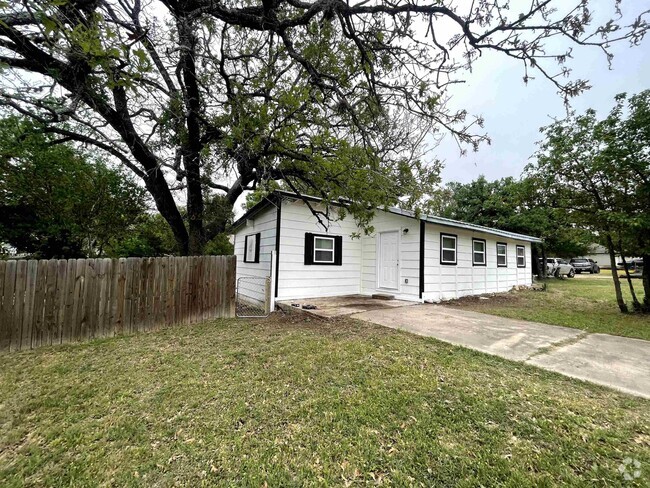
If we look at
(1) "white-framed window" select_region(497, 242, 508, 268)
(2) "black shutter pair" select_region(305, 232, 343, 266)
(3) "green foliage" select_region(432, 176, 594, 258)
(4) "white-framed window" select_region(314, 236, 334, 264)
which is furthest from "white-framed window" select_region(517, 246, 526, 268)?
(4) "white-framed window" select_region(314, 236, 334, 264)

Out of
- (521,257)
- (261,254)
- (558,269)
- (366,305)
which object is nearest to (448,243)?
(366,305)

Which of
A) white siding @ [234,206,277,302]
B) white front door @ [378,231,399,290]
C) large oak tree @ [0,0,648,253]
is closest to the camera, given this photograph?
large oak tree @ [0,0,648,253]

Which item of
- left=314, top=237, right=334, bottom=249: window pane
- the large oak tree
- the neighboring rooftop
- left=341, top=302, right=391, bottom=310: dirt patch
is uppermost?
the large oak tree

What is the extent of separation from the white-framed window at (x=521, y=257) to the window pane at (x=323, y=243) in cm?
981

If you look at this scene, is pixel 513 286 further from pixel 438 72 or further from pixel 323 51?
pixel 323 51

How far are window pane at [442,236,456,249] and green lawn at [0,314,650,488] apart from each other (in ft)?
18.6

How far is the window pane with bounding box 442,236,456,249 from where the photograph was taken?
900 centimetres

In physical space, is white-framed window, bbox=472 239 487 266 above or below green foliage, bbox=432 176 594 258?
below

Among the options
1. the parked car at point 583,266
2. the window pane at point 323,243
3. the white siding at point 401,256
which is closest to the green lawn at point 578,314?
Result: the white siding at point 401,256

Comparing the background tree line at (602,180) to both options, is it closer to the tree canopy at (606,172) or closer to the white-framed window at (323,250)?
the tree canopy at (606,172)

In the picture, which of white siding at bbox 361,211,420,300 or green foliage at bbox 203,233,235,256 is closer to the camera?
white siding at bbox 361,211,420,300

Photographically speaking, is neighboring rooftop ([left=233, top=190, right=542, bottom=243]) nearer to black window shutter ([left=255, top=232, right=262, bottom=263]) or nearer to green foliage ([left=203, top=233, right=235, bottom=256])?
black window shutter ([left=255, top=232, right=262, bottom=263])

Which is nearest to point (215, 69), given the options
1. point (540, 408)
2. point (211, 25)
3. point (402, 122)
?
point (211, 25)

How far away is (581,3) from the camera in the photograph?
2.84 metres
